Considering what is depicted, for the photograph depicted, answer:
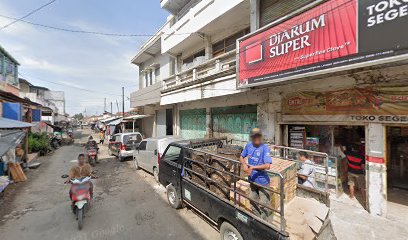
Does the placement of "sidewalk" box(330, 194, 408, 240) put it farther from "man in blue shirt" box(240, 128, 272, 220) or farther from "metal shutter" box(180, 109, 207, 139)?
"metal shutter" box(180, 109, 207, 139)

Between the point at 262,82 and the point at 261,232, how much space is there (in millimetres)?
4087

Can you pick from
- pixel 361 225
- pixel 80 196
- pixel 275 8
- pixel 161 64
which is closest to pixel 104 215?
pixel 80 196

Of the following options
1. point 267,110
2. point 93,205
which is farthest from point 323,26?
point 93,205

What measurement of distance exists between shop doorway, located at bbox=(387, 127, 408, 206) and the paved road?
6.22 meters

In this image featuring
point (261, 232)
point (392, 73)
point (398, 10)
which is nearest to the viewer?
point (261, 232)

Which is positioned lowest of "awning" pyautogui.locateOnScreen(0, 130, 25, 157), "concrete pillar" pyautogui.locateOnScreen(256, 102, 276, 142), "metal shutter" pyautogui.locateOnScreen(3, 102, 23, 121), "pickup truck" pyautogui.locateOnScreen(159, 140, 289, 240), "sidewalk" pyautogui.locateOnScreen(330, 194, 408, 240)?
"sidewalk" pyautogui.locateOnScreen(330, 194, 408, 240)

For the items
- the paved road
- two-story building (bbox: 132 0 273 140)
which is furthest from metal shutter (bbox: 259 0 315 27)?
Answer: the paved road

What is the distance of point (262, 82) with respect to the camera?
572 cm

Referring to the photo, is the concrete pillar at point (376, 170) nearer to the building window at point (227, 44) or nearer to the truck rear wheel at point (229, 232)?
the truck rear wheel at point (229, 232)

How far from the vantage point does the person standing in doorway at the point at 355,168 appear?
5.54 m

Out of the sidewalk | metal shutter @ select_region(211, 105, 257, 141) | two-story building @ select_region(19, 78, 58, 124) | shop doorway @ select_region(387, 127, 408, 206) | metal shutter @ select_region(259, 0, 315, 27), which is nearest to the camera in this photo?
the sidewalk

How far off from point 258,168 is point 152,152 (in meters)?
5.51

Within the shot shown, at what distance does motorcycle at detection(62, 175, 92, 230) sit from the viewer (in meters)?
4.40

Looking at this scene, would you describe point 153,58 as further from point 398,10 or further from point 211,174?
point 398,10
